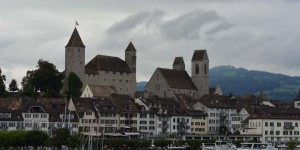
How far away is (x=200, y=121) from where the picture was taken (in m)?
143

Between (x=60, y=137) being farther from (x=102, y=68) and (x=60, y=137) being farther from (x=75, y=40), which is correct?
(x=102, y=68)

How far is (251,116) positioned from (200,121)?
9.89 metres

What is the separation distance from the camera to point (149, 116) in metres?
135

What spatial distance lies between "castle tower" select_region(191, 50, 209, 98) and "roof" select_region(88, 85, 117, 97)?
2857cm

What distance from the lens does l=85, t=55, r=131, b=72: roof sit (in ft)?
543

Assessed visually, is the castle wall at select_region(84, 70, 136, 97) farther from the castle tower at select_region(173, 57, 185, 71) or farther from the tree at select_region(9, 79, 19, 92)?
the castle tower at select_region(173, 57, 185, 71)

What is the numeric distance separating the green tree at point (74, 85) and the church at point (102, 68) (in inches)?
135

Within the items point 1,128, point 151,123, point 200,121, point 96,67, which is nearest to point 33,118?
point 1,128

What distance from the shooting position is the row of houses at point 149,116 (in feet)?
403

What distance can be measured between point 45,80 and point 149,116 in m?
22.7

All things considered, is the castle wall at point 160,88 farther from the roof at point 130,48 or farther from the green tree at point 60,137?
the green tree at point 60,137

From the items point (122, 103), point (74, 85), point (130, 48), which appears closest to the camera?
point (122, 103)

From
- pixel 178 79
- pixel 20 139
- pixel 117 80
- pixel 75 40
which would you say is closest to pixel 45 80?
pixel 75 40

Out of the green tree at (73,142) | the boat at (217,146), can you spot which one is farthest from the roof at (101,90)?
the green tree at (73,142)
